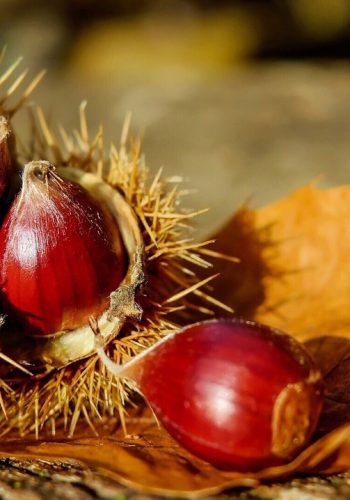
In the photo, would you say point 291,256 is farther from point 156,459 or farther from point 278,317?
point 156,459

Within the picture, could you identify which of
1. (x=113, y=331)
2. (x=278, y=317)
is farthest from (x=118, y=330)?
(x=278, y=317)

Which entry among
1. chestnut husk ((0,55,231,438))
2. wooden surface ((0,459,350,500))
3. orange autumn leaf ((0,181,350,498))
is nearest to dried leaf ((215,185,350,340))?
orange autumn leaf ((0,181,350,498))

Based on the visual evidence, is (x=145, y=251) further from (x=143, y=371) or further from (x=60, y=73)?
(x=60, y=73)

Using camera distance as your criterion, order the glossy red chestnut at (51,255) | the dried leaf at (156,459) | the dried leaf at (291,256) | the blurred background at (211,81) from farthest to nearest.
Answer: the blurred background at (211,81), the dried leaf at (291,256), the glossy red chestnut at (51,255), the dried leaf at (156,459)

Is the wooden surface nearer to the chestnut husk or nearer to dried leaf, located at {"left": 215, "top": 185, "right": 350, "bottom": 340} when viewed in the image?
the chestnut husk

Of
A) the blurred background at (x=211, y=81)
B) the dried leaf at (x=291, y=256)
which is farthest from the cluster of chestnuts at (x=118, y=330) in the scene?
the blurred background at (x=211, y=81)

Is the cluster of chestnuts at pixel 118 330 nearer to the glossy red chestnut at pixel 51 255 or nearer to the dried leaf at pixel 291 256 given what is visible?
the glossy red chestnut at pixel 51 255
